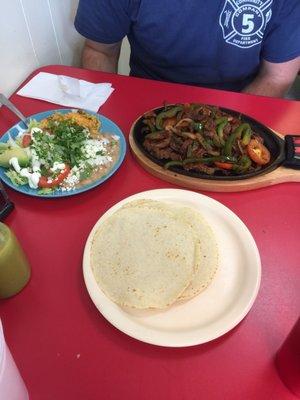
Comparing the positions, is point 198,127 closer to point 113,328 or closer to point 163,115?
point 163,115

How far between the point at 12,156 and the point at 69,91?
51cm

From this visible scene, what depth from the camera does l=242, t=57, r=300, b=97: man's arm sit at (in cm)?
158

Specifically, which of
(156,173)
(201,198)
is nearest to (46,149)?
(156,173)

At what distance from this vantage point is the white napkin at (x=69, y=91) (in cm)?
142

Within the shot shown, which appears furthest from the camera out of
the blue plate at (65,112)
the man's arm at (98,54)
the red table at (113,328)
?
the man's arm at (98,54)

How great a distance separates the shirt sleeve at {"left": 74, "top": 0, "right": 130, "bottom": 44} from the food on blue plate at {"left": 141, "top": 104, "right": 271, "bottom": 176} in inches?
23.1

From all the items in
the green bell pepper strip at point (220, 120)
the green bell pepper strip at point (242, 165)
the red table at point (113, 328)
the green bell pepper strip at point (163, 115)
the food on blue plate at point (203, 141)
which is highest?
the green bell pepper strip at point (163, 115)

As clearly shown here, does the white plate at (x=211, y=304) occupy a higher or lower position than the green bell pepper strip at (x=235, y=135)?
lower

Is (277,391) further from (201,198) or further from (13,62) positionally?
(13,62)

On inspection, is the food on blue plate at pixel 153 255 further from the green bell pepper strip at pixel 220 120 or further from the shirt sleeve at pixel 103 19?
the shirt sleeve at pixel 103 19

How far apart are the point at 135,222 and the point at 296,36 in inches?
46.0

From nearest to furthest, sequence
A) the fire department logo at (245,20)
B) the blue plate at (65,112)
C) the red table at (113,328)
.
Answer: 1. the red table at (113,328)
2. the blue plate at (65,112)
3. the fire department logo at (245,20)

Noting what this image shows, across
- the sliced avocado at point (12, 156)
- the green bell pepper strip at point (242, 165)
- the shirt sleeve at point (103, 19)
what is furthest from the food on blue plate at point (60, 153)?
the shirt sleeve at point (103, 19)

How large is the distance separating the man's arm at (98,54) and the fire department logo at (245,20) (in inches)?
22.9
